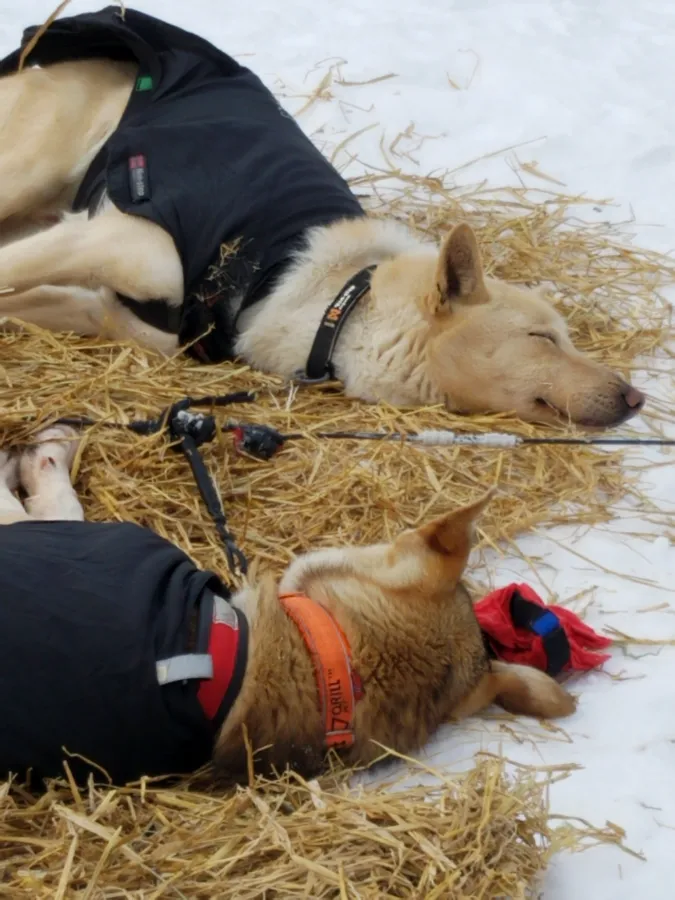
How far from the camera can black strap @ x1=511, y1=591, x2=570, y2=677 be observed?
9.61ft

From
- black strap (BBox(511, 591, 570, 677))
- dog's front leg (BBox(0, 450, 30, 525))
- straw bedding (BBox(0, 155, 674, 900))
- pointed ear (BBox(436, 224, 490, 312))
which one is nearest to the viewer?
straw bedding (BBox(0, 155, 674, 900))

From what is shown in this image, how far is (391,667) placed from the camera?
8.58 ft

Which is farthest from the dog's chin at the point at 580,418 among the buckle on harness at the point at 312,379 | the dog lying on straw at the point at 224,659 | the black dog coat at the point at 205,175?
the dog lying on straw at the point at 224,659

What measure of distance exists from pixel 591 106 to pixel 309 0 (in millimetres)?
2231

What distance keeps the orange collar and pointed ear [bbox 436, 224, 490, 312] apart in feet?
6.62

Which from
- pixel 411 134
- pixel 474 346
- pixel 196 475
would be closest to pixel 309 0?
pixel 411 134

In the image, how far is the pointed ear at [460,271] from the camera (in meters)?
4.20

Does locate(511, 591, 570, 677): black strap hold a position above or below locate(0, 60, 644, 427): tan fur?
below

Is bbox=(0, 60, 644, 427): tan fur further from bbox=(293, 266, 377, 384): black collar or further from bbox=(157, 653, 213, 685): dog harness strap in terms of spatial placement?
bbox=(157, 653, 213, 685): dog harness strap

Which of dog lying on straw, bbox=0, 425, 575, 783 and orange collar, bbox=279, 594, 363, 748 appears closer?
dog lying on straw, bbox=0, 425, 575, 783

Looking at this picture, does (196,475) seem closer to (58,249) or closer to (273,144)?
(58,249)

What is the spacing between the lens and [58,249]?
4.39 m

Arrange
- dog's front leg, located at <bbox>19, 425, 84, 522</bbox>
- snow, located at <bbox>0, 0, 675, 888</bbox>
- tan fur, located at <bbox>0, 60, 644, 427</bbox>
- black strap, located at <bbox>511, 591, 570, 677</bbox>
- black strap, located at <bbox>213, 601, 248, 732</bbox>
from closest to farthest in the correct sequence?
black strap, located at <bbox>213, 601, 248, 732</bbox> < black strap, located at <bbox>511, 591, 570, 677</bbox> < dog's front leg, located at <bbox>19, 425, 84, 522</bbox> < snow, located at <bbox>0, 0, 675, 888</bbox> < tan fur, located at <bbox>0, 60, 644, 427</bbox>

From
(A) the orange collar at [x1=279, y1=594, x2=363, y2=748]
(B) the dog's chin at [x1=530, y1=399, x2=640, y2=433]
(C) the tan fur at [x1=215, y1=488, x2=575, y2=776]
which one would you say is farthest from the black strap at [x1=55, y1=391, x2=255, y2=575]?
(B) the dog's chin at [x1=530, y1=399, x2=640, y2=433]
